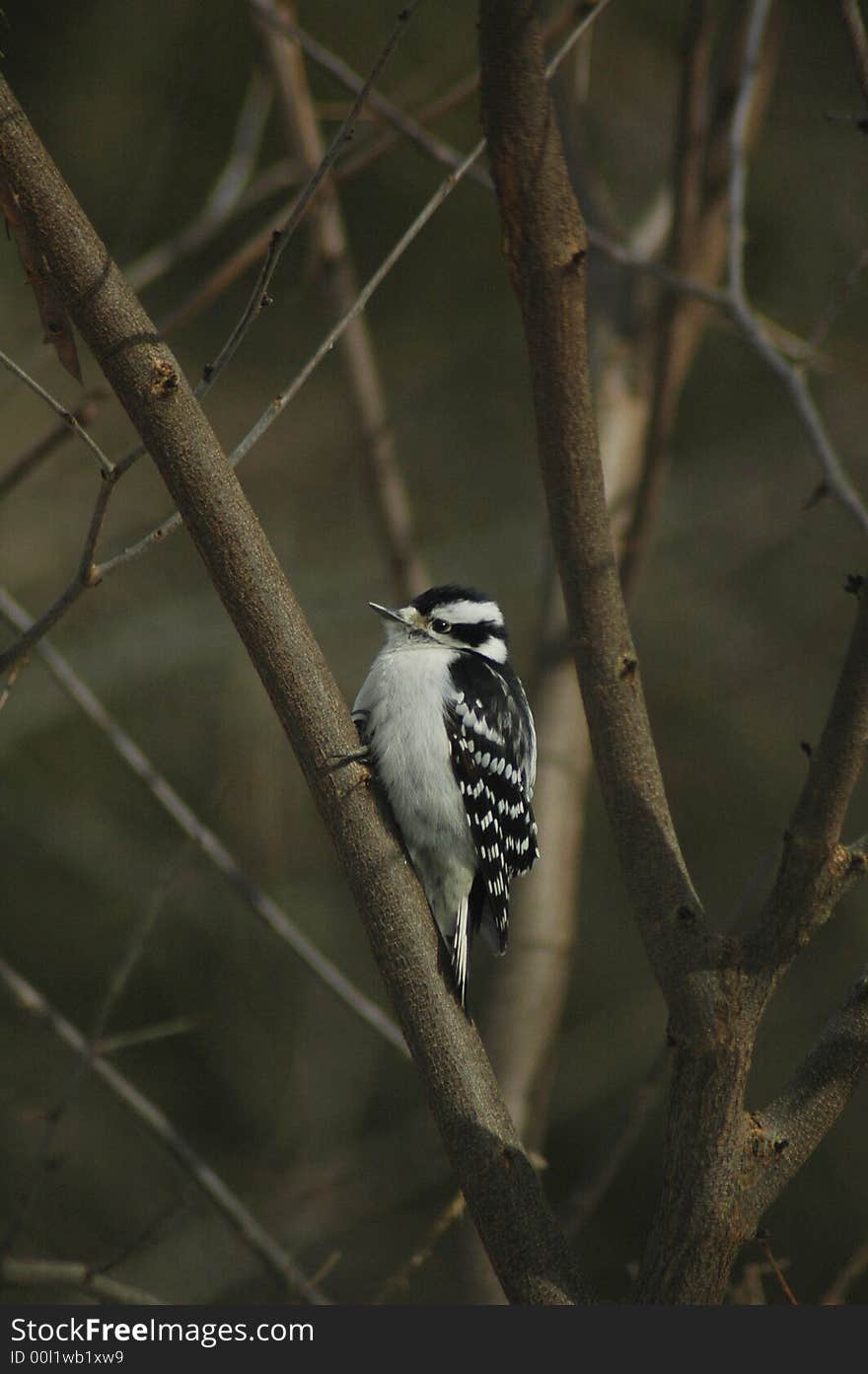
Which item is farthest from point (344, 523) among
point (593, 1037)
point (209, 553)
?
point (209, 553)

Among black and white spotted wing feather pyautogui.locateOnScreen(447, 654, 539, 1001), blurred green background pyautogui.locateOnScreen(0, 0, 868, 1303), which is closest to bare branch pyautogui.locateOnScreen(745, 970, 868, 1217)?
black and white spotted wing feather pyautogui.locateOnScreen(447, 654, 539, 1001)

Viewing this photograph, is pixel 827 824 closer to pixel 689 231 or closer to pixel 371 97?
pixel 371 97

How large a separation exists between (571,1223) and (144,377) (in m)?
2.75

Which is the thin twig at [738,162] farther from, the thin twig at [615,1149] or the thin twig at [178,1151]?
the thin twig at [178,1151]

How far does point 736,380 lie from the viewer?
32.1 ft

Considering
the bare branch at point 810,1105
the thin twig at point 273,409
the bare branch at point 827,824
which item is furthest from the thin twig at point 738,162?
the bare branch at point 810,1105

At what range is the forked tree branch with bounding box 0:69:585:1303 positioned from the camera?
2412 millimetres

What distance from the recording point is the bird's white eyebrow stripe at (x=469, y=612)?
434 cm

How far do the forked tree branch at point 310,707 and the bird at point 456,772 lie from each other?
91 centimetres

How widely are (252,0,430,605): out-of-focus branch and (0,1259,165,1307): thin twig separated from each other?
2834mm

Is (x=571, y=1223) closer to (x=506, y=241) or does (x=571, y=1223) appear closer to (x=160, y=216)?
(x=506, y=241)

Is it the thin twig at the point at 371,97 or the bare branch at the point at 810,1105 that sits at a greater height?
the thin twig at the point at 371,97

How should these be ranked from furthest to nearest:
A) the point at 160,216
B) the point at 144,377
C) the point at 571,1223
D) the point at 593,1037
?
the point at 160,216, the point at 593,1037, the point at 571,1223, the point at 144,377

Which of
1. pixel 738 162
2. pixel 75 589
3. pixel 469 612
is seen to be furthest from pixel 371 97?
pixel 75 589
